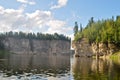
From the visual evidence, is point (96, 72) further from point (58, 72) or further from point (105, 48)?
point (105, 48)

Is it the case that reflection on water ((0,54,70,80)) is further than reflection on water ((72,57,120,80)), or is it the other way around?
reflection on water ((0,54,70,80))

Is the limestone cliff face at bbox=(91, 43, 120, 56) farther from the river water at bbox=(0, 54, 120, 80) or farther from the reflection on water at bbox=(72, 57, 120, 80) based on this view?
the reflection on water at bbox=(72, 57, 120, 80)

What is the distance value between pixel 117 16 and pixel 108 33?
27.3m

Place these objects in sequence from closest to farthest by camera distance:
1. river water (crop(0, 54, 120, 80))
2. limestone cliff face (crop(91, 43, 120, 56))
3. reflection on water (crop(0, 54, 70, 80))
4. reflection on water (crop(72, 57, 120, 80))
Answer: reflection on water (crop(72, 57, 120, 80))
river water (crop(0, 54, 120, 80))
reflection on water (crop(0, 54, 70, 80))
limestone cliff face (crop(91, 43, 120, 56))

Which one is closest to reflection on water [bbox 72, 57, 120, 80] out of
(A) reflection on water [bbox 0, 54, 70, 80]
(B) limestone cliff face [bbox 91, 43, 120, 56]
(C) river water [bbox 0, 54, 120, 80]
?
(C) river water [bbox 0, 54, 120, 80]

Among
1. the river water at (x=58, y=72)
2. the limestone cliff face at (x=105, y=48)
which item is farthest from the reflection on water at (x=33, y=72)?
the limestone cliff face at (x=105, y=48)

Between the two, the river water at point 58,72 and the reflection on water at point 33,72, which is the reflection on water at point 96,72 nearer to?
the river water at point 58,72

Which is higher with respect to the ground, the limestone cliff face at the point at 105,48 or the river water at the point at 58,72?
the limestone cliff face at the point at 105,48

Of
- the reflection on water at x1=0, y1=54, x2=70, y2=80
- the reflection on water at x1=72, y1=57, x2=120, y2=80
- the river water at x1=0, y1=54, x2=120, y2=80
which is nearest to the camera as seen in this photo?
the reflection on water at x1=72, y1=57, x2=120, y2=80

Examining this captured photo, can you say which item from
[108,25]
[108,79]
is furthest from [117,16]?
[108,79]

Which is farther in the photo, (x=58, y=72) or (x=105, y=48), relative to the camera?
(x=105, y=48)

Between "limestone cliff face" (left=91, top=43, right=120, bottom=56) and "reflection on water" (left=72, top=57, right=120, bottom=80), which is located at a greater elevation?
"limestone cliff face" (left=91, top=43, right=120, bottom=56)

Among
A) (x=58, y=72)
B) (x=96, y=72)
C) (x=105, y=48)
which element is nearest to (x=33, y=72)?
(x=58, y=72)

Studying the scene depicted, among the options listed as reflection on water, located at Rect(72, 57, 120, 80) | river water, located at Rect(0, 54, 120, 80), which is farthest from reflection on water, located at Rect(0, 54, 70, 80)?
reflection on water, located at Rect(72, 57, 120, 80)
